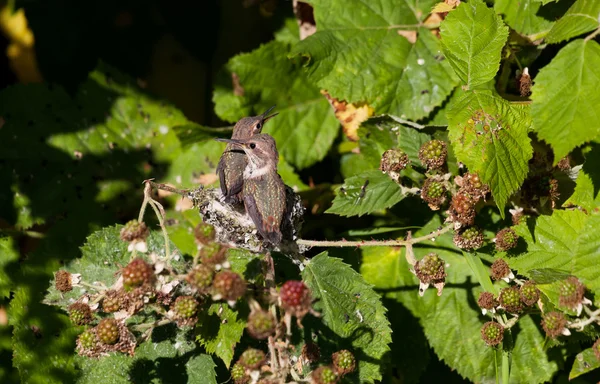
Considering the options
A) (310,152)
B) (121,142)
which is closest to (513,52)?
(310,152)

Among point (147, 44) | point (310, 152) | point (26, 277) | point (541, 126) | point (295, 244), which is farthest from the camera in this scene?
point (147, 44)

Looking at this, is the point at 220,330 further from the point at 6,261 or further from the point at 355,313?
the point at 6,261

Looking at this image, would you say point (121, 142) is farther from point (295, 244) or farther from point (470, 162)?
point (470, 162)

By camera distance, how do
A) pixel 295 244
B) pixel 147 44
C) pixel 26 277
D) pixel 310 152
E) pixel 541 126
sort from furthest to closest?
1. pixel 147 44
2. pixel 310 152
3. pixel 26 277
4. pixel 295 244
5. pixel 541 126

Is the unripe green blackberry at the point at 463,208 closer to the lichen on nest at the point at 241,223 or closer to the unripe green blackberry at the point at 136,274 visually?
the lichen on nest at the point at 241,223

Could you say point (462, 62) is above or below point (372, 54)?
below
